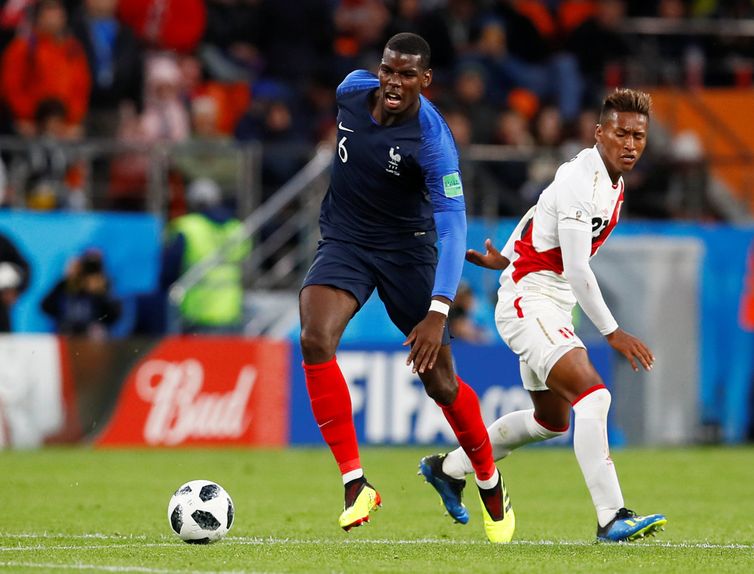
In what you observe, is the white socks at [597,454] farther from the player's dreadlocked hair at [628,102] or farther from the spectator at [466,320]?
the spectator at [466,320]

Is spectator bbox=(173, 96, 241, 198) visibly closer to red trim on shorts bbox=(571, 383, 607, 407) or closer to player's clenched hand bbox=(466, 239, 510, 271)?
player's clenched hand bbox=(466, 239, 510, 271)

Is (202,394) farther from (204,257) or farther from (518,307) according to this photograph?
(518,307)

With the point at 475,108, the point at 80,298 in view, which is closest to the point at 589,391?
the point at 80,298

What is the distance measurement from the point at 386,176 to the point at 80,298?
299 inches

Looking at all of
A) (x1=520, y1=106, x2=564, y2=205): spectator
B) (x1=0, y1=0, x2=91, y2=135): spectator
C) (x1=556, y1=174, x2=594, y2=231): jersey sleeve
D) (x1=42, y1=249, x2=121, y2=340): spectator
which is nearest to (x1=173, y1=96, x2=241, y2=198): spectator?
(x1=0, y1=0, x2=91, y2=135): spectator

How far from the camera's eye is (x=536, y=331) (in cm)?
789

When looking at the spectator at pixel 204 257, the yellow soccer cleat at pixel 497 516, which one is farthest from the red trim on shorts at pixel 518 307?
the spectator at pixel 204 257

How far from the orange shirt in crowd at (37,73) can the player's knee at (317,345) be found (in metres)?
8.81

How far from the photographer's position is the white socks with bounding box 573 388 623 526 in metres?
7.48

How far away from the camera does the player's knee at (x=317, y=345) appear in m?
7.62

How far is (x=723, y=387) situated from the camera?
16.9 meters

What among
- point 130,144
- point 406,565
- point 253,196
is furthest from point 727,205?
point 406,565

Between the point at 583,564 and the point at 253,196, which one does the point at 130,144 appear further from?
the point at 583,564

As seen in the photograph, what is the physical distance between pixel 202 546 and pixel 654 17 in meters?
15.9
